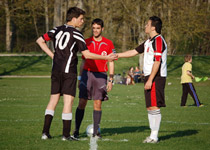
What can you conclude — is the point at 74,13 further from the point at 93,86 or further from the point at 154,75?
the point at 154,75

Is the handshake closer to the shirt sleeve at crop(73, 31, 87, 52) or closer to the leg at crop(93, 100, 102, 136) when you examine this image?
the shirt sleeve at crop(73, 31, 87, 52)

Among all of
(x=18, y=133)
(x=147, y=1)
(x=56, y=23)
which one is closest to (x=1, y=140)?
(x=18, y=133)

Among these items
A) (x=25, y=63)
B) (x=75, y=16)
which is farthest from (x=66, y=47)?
(x=25, y=63)

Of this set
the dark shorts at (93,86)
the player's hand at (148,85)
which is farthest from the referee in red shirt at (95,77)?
the player's hand at (148,85)

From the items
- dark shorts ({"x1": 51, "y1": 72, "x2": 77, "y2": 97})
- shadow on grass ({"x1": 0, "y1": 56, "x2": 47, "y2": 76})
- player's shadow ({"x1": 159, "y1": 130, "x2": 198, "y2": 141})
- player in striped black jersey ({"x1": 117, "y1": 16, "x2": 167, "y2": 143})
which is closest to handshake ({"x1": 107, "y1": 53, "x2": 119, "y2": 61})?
player in striped black jersey ({"x1": 117, "y1": 16, "x2": 167, "y2": 143})

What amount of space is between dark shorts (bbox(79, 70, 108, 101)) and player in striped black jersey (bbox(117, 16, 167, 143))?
939 millimetres

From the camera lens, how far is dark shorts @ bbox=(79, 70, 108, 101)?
24.9ft

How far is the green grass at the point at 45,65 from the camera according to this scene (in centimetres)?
3692

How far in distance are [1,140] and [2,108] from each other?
589 centimetres

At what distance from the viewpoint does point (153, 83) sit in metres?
7.07

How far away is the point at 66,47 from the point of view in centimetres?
696

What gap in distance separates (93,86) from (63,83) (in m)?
0.78

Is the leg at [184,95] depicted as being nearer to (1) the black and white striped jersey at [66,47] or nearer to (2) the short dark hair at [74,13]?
(1) the black and white striped jersey at [66,47]

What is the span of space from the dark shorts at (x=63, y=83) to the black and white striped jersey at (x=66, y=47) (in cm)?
9
